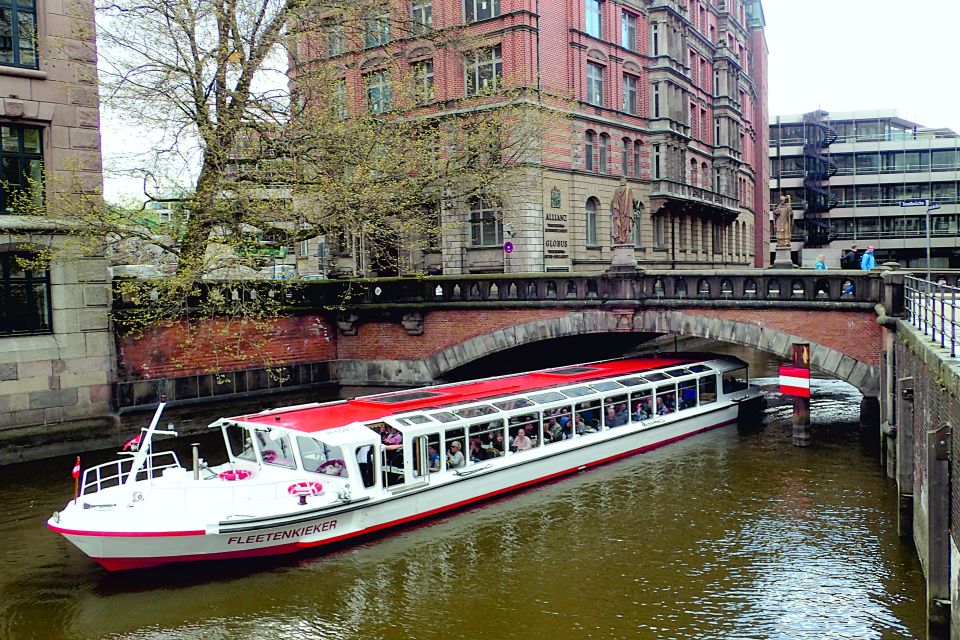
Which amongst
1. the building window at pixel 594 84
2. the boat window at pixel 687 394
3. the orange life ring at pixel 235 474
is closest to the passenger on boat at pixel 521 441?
the orange life ring at pixel 235 474

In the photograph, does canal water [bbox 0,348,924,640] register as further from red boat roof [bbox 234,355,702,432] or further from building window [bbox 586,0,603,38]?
building window [bbox 586,0,603,38]

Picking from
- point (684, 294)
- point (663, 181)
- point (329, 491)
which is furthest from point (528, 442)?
point (663, 181)

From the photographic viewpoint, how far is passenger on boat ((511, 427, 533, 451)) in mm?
20016

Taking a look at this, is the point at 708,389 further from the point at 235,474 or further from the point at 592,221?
the point at 592,221

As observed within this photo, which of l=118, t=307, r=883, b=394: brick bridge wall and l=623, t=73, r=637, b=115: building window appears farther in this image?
l=623, t=73, r=637, b=115: building window

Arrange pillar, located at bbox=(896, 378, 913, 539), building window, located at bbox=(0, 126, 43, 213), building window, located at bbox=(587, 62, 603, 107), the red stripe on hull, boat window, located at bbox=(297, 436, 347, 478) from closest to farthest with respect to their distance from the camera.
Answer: the red stripe on hull < pillar, located at bbox=(896, 378, 913, 539) < boat window, located at bbox=(297, 436, 347, 478) < building window, located at bbox=(0, 126, 43, 213) < building window, located at bbox=(587, 62, 603, 107)

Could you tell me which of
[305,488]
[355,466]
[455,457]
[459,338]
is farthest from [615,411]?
[305,488]

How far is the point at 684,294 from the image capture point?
2577 centimetres

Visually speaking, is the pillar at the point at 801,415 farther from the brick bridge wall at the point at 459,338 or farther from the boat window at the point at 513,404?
the boat window at the point at 513,404

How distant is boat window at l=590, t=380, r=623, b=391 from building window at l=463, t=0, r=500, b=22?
69.9ft

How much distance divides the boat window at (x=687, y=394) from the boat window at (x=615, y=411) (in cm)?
295

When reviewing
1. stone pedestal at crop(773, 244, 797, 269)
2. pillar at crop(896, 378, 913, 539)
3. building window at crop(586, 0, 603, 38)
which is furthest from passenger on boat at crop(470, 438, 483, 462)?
building window at crop(586, 0, 603, 38)

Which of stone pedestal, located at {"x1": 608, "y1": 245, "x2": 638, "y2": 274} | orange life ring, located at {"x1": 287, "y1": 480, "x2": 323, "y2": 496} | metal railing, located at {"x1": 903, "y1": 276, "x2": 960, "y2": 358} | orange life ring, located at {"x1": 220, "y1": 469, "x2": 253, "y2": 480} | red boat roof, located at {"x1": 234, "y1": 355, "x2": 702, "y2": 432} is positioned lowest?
orange life ring, located at {"x1": 287, "y1": 480, "x2": 323, "y2": 496}

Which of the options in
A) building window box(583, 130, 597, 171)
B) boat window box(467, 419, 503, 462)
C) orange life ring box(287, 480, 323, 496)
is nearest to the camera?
orange life ring box(287, 480, 323, 496)
